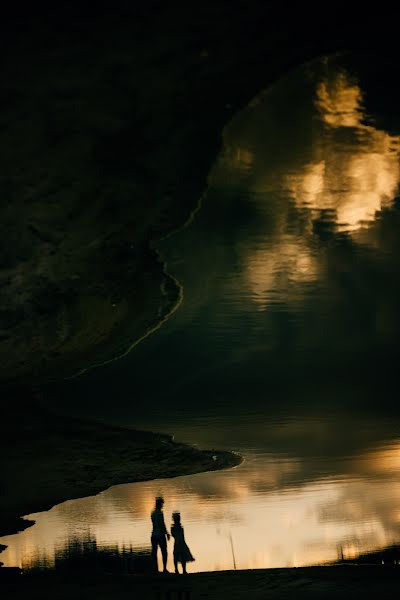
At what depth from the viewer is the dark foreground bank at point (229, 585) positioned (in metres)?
6.05

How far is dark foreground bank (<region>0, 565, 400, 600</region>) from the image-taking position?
19.9ft

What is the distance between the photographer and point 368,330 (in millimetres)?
5668

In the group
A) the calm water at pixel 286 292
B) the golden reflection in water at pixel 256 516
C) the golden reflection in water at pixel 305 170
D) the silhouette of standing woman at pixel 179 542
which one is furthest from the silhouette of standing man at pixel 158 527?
the golden reflection in water at pixel 305 170

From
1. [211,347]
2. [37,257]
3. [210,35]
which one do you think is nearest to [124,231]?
[37,257]

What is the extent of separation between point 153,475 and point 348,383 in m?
2.42

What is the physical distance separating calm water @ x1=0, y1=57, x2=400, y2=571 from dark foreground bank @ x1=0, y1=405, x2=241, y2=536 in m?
0.26

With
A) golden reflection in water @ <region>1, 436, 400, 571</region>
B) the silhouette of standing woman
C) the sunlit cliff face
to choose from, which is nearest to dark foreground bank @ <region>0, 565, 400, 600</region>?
the silhouette of standing woman

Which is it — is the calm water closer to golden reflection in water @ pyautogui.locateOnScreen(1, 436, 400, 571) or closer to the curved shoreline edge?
the curved shoreline edge

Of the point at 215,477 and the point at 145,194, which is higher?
the point at 145,194

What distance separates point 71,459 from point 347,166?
373cm

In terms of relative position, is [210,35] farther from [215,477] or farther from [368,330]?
[215,477]

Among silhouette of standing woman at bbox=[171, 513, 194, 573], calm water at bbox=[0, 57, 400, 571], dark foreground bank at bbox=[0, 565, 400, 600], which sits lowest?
dark foreground bank at bbox=[0, 565, 400, 600]

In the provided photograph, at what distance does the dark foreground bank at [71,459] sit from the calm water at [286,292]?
10.3 inches

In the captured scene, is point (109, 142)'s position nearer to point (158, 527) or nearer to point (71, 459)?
point (71, 459)
